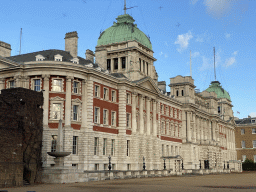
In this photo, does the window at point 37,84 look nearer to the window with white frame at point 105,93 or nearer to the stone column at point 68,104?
the stone column at point 68,104

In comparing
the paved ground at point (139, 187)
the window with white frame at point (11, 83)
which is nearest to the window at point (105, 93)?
the window with white frame at point (11, 83)

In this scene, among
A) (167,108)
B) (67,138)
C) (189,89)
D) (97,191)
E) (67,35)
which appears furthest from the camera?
(189,89)

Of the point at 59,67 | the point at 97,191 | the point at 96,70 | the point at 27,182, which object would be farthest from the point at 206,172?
the point at 97,191

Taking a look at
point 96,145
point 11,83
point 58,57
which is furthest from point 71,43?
point 96,145

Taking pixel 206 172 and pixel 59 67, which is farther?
pixel 206 172

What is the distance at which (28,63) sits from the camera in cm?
4872

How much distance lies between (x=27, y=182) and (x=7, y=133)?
20.5ft

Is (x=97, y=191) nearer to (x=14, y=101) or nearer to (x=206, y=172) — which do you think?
(x=14, y=101)

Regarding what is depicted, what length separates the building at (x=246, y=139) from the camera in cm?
12153

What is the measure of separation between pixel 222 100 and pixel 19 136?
3808 inches

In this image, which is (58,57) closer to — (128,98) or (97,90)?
(97,90)

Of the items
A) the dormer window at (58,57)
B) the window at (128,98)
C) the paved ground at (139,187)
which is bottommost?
the paved ground at (139,187)

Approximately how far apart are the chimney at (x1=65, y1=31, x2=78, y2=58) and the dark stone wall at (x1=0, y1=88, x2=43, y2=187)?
18.9 m

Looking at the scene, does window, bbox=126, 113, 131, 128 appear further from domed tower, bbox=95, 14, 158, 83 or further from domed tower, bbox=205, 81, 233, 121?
domed tower, bbox=205, 81, 233, 121
